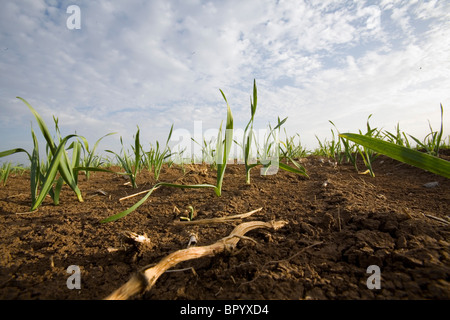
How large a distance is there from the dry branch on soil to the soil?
0.11ft

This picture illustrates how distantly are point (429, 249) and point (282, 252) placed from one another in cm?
Answer: 46

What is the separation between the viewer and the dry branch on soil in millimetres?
562

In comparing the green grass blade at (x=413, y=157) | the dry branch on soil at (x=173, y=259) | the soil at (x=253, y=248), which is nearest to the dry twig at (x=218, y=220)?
the soil at (x=253, y=248)

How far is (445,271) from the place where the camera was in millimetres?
610

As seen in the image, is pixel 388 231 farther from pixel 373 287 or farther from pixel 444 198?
pixel 444 198

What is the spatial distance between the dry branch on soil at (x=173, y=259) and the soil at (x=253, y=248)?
33mm

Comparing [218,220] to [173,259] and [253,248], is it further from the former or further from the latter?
[173,259]

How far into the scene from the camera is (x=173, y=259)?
667 mm

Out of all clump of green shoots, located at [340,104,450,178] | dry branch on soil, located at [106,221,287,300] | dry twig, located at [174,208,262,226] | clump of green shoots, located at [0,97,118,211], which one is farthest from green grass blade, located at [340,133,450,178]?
clump of green shoots, located at [0,97,118,211]

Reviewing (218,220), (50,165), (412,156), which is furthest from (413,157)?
(50,165)

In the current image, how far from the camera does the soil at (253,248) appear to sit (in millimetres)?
627

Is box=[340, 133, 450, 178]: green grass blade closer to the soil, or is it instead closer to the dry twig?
the soil

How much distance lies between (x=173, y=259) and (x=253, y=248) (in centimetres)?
29
